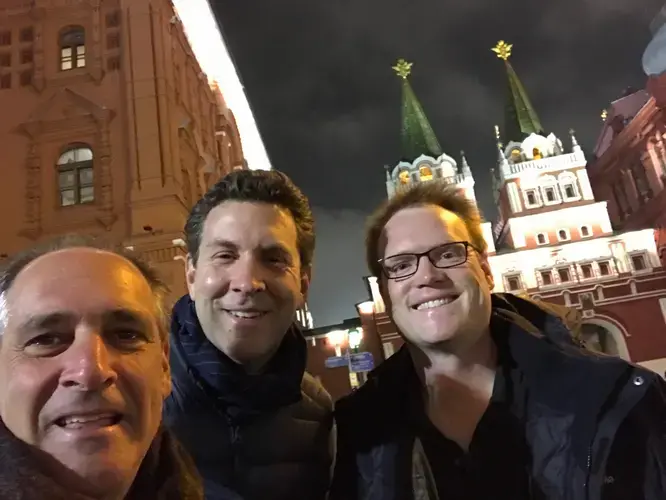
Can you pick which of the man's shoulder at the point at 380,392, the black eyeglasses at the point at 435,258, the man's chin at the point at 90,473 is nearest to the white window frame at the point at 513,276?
the man's shoulder at the point at 380,392

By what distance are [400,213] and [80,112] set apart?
1083 centimetres

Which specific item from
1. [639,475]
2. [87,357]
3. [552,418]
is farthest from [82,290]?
[639,475]

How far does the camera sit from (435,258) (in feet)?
5.87

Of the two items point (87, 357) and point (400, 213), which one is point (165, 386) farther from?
point (400, 213)

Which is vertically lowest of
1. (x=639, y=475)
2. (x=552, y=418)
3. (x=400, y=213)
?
(x=639, y=475)

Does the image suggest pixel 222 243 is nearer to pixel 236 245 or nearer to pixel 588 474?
pixel 236 245

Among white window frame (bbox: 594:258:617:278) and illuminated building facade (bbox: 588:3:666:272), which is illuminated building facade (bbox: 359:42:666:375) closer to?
white window frame (bbox: 594:258:617:278)

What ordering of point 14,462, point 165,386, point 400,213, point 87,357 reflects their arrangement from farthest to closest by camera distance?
point 400,213
point 165,386
point 87,357
point 14,462

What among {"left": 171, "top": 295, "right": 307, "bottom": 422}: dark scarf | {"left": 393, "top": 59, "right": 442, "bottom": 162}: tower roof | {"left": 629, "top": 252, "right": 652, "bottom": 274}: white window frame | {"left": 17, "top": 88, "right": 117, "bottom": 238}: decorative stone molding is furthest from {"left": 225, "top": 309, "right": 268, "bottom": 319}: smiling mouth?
{"left": 393, "top": 59, "right": 442, "bottom": 162}: tower roof

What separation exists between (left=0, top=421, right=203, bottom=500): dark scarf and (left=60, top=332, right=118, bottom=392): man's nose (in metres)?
0.15

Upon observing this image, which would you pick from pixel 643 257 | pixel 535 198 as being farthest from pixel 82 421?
pixel 535 198

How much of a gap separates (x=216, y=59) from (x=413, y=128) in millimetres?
16335

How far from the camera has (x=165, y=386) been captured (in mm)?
1443

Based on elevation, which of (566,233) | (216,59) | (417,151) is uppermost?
(417,151)
